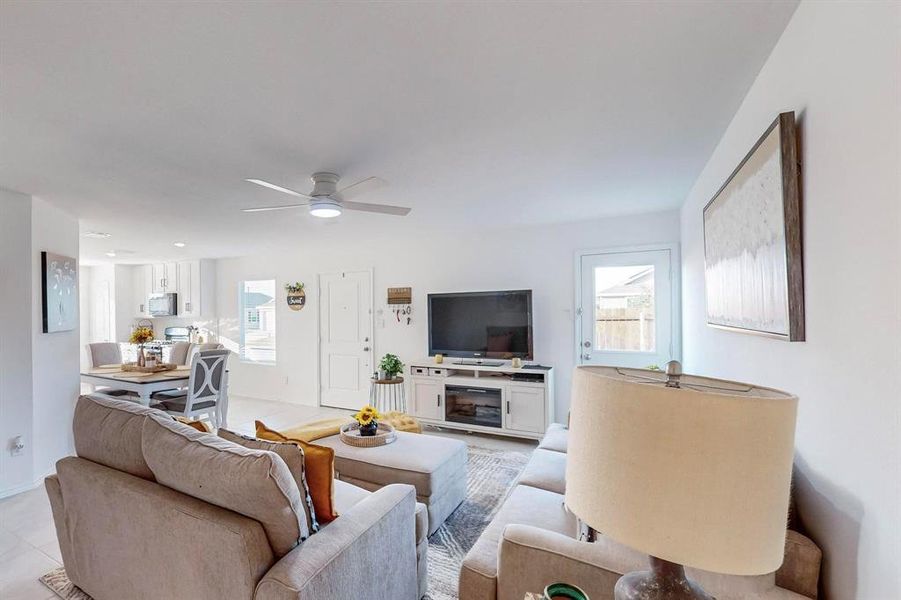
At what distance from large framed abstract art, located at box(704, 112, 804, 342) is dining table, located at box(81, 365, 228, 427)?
14.7 ft

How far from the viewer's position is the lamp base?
79 centimetres

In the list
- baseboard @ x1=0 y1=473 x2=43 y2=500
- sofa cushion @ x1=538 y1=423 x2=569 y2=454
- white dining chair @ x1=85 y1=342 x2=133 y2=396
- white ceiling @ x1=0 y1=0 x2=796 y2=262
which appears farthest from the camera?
white dining chair @ x1=85 y1=342 x2=133 y2=396

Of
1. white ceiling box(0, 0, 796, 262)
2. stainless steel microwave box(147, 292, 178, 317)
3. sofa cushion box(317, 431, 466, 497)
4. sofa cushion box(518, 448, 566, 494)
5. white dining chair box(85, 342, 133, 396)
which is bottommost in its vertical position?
sofa cushion box(317, 431, 466, 497)

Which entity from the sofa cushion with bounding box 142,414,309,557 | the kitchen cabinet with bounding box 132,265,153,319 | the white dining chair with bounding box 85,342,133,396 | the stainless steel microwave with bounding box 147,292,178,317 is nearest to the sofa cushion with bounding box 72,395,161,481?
Result: the sofa cushion with bounding box 142,414,309,557

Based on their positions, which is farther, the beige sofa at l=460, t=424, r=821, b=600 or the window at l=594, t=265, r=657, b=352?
the window at l=594, t=265, r=657, b=352

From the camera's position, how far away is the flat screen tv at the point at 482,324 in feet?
14.3

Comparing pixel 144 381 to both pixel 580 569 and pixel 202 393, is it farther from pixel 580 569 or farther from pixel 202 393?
pixel 580 569

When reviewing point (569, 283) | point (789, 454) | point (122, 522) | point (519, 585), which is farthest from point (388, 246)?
point (789, 454)

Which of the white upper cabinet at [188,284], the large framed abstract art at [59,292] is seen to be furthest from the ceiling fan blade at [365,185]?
the white upper cabinet at [188,284]

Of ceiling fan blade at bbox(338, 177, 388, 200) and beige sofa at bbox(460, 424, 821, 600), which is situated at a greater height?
ceiling fan blade at bbox(338, 177, 388, 200)

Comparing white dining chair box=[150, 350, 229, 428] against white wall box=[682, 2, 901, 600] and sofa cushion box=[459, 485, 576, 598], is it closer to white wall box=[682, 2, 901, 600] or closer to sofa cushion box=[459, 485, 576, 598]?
sofa cushion box=[459, 485, 576, 598]

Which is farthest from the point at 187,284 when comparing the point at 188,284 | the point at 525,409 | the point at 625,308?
the point at 625,308

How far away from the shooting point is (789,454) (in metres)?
0.65

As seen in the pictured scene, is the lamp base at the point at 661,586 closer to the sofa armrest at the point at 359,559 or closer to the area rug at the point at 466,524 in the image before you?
the sofa armrest at the point at 359,559
